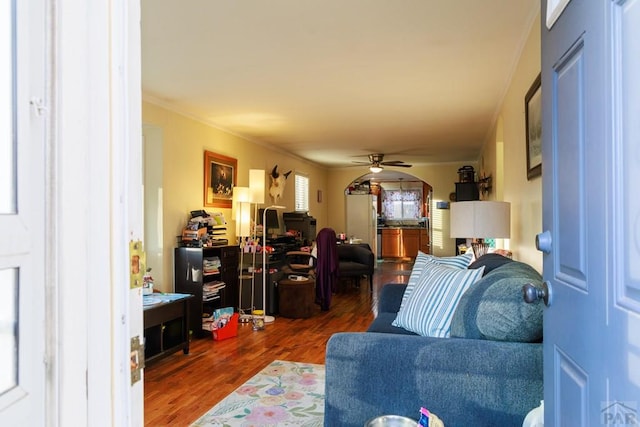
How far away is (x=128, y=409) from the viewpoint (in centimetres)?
66

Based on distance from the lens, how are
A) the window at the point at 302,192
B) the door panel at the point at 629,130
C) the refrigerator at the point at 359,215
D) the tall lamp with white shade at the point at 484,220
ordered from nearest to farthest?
the door panel at the point at 629,130 → the tall lamp with white shade at the point at 484,220 → the window at the point at 302,192 → the refrigerator at the point at 359,215

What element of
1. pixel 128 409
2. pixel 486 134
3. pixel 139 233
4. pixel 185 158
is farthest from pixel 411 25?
pixel 486 134

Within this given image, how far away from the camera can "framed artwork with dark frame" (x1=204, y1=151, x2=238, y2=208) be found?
16.2 ft

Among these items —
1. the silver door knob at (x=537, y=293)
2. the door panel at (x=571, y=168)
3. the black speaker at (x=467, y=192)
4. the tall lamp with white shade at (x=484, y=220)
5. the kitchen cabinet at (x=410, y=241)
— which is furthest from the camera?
the kitchen cabinet at (x=410, y=241)

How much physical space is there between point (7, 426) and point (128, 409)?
19 centimetres

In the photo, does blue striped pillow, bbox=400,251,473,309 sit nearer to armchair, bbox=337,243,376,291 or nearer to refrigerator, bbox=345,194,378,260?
armchair, bbox=337,243,376,291

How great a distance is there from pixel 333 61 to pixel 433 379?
8.02 ft

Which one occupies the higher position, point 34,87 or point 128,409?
point 34,87

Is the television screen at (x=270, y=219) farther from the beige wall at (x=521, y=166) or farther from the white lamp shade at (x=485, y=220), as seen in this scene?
the white lamp shade at (x=485, y=220)

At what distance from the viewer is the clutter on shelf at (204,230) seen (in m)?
4.40

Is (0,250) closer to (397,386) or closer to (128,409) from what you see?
(128,409)

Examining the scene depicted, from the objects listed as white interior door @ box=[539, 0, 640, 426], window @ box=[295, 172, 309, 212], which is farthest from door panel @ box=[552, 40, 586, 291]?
window @ box=[295, 172, 309, 212]

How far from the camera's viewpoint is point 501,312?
158cm

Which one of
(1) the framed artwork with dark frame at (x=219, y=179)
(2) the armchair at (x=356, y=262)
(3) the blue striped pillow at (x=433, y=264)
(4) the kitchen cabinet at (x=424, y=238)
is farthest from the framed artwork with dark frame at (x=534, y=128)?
(4) the kitchen cabinet at (x=424, y=238)
